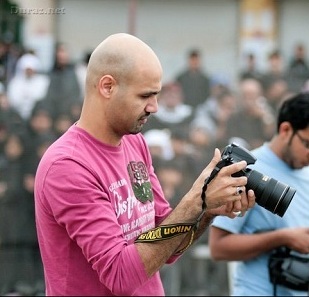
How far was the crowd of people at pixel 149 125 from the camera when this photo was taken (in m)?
7.89

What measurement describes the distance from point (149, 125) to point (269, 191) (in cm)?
633

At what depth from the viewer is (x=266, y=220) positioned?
4.25 m

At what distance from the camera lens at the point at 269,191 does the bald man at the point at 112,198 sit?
0.06m

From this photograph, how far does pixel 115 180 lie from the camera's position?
3227 millimetres

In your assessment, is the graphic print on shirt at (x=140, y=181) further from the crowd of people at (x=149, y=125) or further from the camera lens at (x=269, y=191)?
the crowd of people at (x=149, y=125)

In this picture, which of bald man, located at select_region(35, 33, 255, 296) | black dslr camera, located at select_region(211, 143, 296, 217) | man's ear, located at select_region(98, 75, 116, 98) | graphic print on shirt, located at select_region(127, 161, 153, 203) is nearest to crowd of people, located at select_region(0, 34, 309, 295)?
graphic print on shirt, located at select_region(127, 161, 153, 203)

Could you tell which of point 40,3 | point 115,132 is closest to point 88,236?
point 115,132

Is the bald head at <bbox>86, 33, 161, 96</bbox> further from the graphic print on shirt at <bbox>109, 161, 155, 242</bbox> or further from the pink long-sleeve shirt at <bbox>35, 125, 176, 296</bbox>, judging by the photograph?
the graphic print on shirt at <bbox>109, 161, 155, 242</bbox>

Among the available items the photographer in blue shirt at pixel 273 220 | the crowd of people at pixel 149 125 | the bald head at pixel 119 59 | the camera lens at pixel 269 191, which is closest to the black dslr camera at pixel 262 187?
the camera lens at pixel 269 191

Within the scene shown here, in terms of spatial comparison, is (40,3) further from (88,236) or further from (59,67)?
(59,67)

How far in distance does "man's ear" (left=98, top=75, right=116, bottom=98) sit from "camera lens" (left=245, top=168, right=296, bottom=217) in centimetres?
58

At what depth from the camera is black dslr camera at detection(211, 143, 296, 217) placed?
3.04 meters

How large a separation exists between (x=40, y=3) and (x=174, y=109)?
5.45 m

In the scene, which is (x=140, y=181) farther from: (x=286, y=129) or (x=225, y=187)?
Result: (x=286, y=129)
